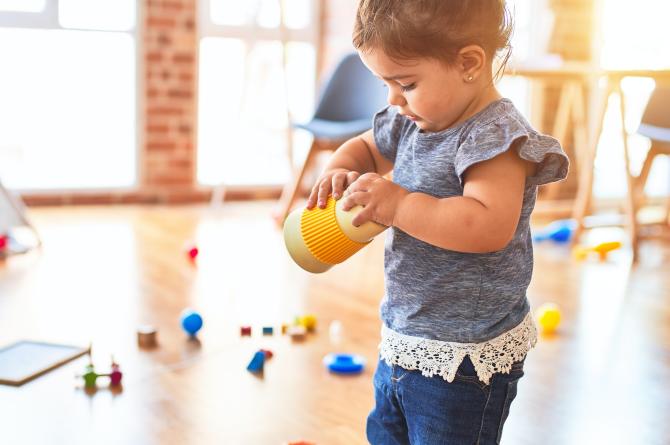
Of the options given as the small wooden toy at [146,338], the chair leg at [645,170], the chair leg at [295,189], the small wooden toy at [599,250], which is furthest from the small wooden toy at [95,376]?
the chair leg at [645,170]

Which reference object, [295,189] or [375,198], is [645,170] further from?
[375,198]

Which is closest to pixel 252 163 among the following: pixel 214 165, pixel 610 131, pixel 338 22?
pixel 214 165

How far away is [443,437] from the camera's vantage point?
3.11ft

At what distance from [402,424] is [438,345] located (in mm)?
150

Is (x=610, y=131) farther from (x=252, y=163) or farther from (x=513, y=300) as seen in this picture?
(x=513, y=300)

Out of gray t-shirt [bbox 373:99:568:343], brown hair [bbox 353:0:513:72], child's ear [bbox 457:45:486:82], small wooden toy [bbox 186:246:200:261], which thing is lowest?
small wooden toy [bbox 186:246:200:261]

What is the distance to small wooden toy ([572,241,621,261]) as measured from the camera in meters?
2.99

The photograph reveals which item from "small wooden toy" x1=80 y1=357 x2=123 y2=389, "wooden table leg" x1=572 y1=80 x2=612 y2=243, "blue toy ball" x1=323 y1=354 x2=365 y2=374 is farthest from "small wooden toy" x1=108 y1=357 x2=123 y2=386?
"wooden table leg" x1=572 y1=80 x2=612 y2=243

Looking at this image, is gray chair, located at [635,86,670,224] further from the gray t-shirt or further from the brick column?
the gray t-shirt

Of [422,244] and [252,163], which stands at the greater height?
[422,244]

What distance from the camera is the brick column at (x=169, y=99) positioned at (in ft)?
12.6

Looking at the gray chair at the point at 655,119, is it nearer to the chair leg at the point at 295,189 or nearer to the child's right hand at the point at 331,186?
the chair leg at the point at 295,189

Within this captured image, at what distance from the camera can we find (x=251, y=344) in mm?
1882

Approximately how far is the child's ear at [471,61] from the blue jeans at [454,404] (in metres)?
0.34
